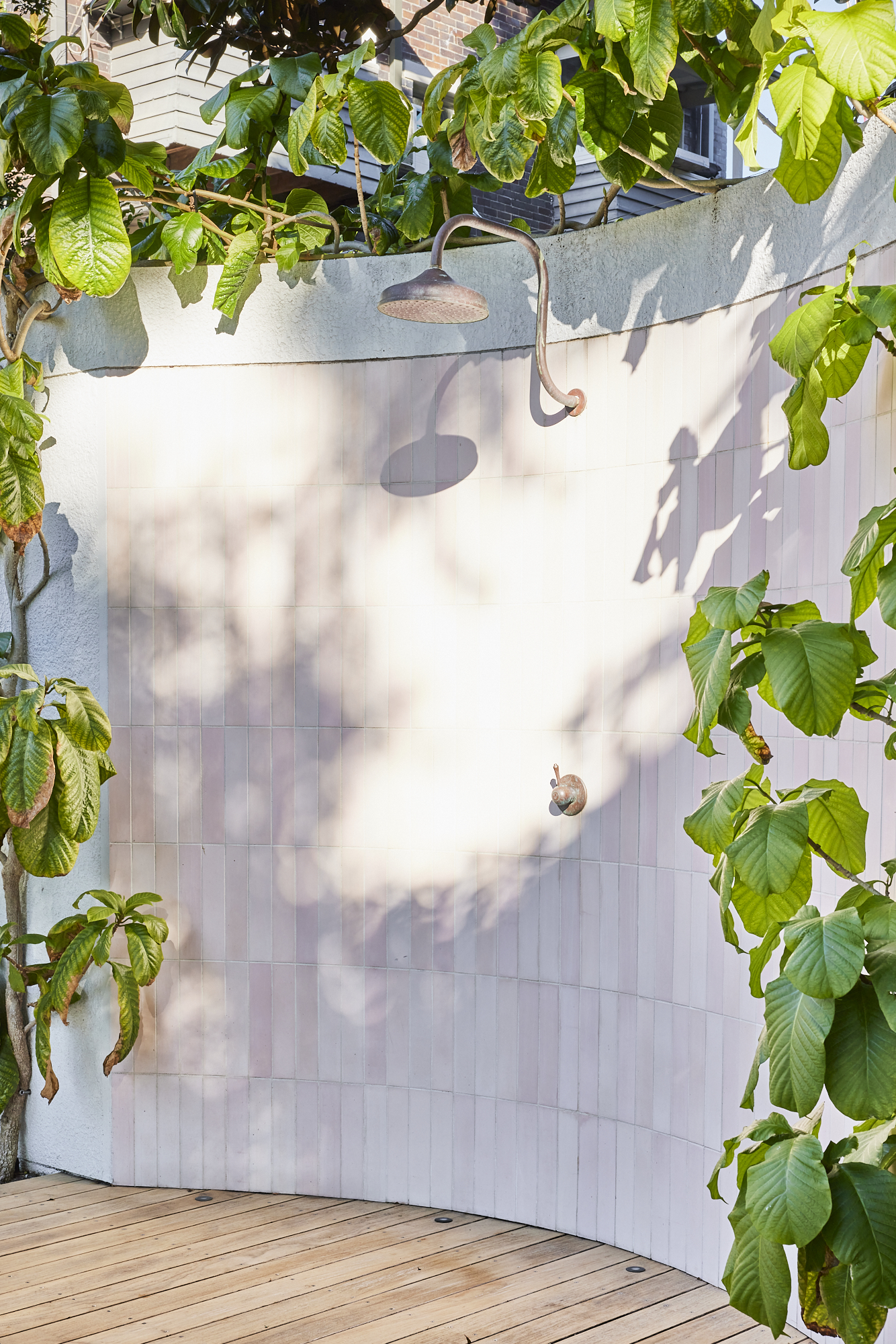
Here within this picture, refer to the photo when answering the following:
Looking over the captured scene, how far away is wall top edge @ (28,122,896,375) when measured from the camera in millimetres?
2613

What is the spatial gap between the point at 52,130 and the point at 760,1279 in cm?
269

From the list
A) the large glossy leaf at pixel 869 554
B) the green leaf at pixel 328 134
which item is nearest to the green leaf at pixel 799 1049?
the large glossy leaf at pixel 869 554

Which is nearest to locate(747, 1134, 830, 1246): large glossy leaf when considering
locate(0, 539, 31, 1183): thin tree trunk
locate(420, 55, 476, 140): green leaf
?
locate(420, 55, 476, 140): green leaf

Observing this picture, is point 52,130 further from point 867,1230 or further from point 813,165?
point 867,1230

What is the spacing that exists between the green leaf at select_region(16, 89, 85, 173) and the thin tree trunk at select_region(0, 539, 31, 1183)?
104cm

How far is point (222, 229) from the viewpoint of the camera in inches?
136

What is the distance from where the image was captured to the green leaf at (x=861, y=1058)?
53.9 inches

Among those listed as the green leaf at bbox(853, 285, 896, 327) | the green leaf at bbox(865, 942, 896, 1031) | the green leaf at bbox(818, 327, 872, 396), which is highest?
the green leaf at bbox(853, 285, 896, 327)

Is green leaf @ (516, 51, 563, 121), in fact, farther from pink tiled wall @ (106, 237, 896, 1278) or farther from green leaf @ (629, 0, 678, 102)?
pink tiled wall @ (106, 237, 896, 1278)

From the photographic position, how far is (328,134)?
2881 millimetres

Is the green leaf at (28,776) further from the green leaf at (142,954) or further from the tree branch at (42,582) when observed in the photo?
the tree branch at (42,582)

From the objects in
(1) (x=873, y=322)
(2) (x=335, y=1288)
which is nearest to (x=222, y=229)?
(1) (x=873, y=322)

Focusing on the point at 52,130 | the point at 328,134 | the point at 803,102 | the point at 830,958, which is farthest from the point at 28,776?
the point at 803,102

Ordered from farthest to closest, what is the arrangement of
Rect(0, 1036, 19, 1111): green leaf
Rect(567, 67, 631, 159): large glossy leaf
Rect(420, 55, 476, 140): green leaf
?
Rect(0, 1036, 19, 1111): green leaf → Rect(420, 55, 476, 140): green leaf → Rect(567, 67, 631, 159): large glossy leaf
